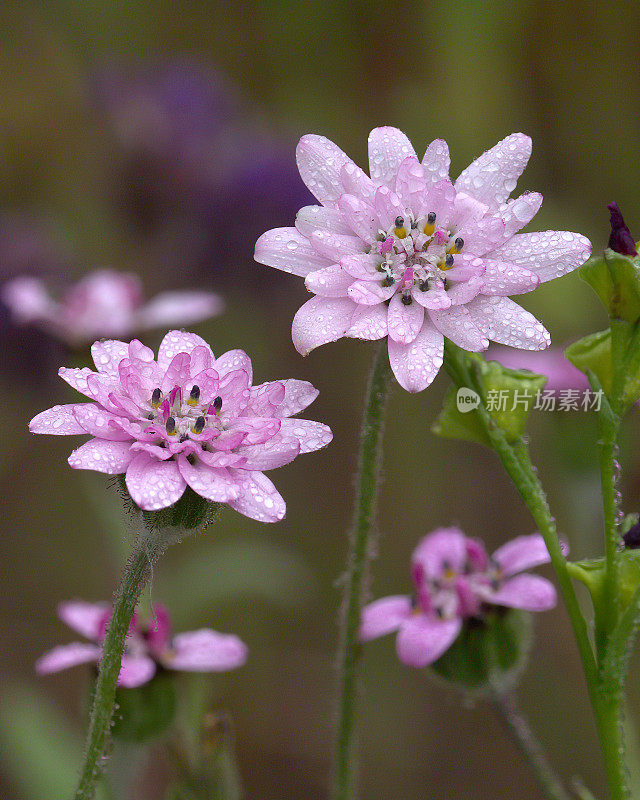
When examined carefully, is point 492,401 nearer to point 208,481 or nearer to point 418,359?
point 418,359

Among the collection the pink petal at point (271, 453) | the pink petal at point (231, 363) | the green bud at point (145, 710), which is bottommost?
the green bud at point (145, 710)

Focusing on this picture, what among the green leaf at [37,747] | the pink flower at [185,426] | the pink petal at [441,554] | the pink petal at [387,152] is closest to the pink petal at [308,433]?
the pink flower at [185,426]

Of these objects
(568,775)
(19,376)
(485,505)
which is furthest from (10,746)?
(485,505)

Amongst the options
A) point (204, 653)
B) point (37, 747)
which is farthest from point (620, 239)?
point (37, 747)

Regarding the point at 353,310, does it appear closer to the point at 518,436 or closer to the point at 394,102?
the point at 518,436

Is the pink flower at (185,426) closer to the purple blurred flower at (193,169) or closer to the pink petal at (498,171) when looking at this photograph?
the pink petal at (498,171)

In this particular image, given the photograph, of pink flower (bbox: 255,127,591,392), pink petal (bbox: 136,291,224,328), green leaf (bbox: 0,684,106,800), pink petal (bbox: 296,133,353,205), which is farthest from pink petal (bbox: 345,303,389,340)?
green leaf (bbox: 0,684,106,800)
